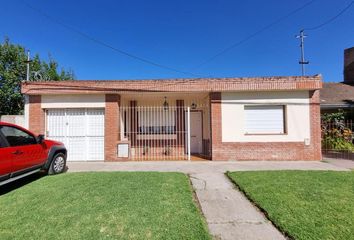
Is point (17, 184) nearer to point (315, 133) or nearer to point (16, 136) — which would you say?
point (16, 136)

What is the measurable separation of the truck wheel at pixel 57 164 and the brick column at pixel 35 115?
341cm

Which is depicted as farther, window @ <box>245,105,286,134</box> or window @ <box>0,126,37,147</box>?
window @ <box>245,105,286,134</box>

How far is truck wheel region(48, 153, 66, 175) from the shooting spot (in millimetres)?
7148

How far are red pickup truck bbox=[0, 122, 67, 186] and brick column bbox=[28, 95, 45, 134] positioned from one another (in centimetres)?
354

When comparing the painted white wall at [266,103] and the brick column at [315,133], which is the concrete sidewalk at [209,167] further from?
the painted white wall at [266,103]

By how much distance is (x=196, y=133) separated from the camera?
1248 centimetres

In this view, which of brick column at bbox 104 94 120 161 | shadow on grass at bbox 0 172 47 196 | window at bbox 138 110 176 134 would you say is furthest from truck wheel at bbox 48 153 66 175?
window at bbox 138 110 176 134

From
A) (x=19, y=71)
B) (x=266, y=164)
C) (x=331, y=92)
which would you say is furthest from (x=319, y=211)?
(x=19, y=71)

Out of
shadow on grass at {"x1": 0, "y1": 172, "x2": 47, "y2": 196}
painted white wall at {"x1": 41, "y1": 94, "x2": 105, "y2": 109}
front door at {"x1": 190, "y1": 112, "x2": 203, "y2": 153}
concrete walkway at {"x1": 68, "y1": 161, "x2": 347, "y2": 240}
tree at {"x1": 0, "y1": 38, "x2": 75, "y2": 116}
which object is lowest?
concrete walkway at {"x1": 68, "y1": 161, "x2": 347, "y2": 240}

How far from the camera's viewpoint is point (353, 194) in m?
4.98

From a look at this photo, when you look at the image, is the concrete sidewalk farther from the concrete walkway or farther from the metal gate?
the metal gate

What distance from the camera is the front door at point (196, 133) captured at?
1239cm

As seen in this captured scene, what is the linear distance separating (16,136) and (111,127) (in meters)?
4.41

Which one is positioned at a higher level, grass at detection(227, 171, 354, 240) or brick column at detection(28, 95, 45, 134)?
brick column at detection(28, 95, 45, 134)
